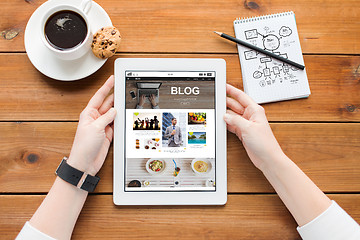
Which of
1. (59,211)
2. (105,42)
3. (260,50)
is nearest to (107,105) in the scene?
(105,42)

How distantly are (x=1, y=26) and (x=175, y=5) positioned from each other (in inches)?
17.7

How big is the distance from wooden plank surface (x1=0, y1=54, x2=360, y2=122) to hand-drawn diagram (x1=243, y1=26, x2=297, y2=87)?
0.16 ft

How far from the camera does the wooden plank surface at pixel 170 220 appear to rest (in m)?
0.76

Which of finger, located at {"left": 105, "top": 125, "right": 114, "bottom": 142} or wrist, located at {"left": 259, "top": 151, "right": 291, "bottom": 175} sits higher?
wrist, located at {"left": 259, "top": 151, "right": 291, "bottom": 175}

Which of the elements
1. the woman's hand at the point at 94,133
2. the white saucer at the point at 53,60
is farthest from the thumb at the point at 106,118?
the white saucer at the point at 53,60

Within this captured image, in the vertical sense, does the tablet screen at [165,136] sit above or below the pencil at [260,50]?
below

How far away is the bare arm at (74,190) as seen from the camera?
0.69 metres

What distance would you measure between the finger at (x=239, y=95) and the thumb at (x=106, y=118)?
11.4 inches

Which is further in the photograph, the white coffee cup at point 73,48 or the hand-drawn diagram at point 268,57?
the hand-drawn diagram at point 268,57

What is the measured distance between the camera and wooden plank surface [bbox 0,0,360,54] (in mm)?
789

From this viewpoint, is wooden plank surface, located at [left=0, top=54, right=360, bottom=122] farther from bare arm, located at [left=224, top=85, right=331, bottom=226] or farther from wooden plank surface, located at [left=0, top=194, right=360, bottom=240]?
wooden plank surface, located at [left=0, top=194, right=360, bottom=240]

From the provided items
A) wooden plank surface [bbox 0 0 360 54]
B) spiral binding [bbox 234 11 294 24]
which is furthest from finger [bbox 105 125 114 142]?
spiral binding [bbox 234 11 294 24]

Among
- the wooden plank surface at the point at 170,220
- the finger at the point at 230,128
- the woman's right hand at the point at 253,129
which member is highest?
the woman's right hand at the point at 253,129

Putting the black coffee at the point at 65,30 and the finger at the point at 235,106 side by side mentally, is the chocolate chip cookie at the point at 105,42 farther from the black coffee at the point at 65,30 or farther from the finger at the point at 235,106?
the finger at the point at 235,106
